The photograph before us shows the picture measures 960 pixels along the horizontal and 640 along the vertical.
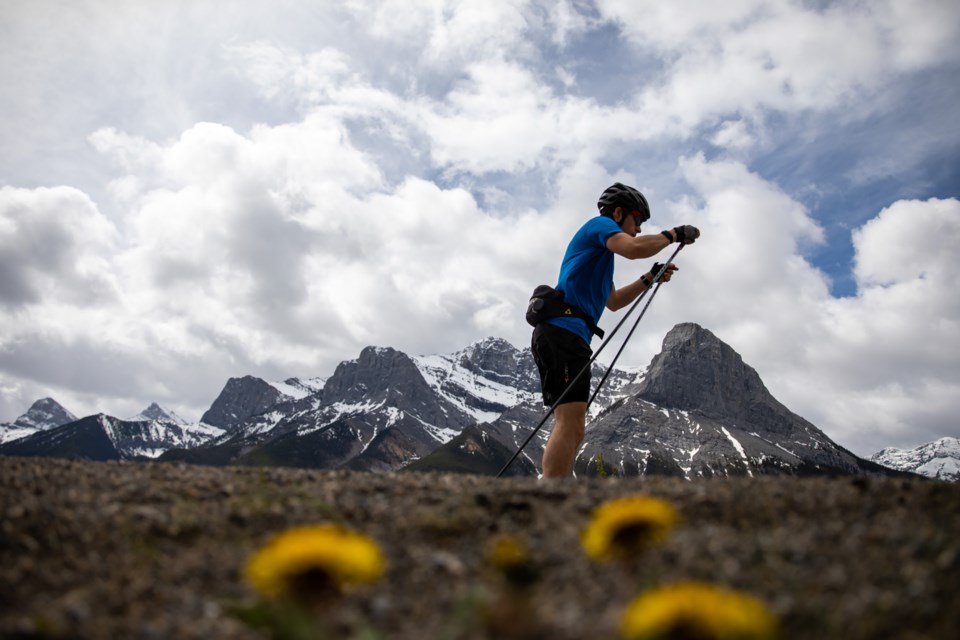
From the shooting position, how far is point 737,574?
3.14m

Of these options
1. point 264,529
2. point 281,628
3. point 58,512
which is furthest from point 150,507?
point 281,628

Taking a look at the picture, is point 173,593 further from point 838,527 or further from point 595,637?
point 838,527

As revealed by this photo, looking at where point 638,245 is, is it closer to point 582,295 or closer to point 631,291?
point 582,295

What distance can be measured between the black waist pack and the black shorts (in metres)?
0.16

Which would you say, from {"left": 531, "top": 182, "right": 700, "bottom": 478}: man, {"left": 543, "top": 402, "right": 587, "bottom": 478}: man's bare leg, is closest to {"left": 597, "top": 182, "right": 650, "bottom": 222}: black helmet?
{"left": 531, "top": 182, "right": 700, "bottom": 478}: man

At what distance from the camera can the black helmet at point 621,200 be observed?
1066cm

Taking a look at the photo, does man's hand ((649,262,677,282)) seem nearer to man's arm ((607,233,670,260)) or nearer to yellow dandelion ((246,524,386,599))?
man's arm ((607,233,670,260))

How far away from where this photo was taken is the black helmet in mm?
10664

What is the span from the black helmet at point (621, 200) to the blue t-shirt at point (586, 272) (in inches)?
22.7

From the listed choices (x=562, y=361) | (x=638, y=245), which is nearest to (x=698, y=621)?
(x=638, y=245)

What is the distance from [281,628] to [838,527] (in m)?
3.36

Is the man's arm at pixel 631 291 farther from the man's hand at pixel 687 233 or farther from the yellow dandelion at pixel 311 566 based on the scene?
the yellow dandelion at pixel 311 566

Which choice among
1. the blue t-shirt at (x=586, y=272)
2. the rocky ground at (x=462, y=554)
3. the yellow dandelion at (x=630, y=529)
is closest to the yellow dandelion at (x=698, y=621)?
the rocky ground at (x=462, y=554)

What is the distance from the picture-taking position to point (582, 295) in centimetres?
1029
